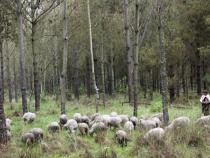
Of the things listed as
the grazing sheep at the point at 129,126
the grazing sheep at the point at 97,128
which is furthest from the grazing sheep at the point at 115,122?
the grazing sheep at the point at 97,128

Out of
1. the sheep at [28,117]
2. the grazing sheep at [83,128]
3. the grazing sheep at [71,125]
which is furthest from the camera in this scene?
the sheep at [28,117]

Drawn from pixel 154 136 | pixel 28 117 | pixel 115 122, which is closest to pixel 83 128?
pixel 115 122

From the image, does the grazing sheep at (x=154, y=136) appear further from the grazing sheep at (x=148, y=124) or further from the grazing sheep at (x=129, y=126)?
the grazing sheep at (x=129, y=126)

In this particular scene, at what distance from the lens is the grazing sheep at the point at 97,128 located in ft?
41.9

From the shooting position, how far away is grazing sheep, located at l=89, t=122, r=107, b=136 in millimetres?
12773

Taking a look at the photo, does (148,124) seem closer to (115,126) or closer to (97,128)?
(115,126)

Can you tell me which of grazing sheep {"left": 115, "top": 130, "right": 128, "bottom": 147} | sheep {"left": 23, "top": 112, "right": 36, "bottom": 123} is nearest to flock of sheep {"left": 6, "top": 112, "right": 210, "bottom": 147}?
grazing sheep {"left": 115, "top": 130, "right": 128, "bottom": 147}

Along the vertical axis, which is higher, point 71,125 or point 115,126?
point 71,125

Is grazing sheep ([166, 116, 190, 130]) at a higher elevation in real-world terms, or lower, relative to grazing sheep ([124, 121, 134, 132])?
higher

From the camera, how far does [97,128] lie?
42.5 ft

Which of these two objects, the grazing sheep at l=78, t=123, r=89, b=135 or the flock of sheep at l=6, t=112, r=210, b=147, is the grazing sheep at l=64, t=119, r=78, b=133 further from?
the grazing sheep at l=78, t=123, r=89, b=135

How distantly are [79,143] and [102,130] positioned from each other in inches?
67.6

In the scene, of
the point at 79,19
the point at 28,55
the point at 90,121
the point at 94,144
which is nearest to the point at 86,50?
the point at 79,19

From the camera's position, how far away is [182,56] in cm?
3628
